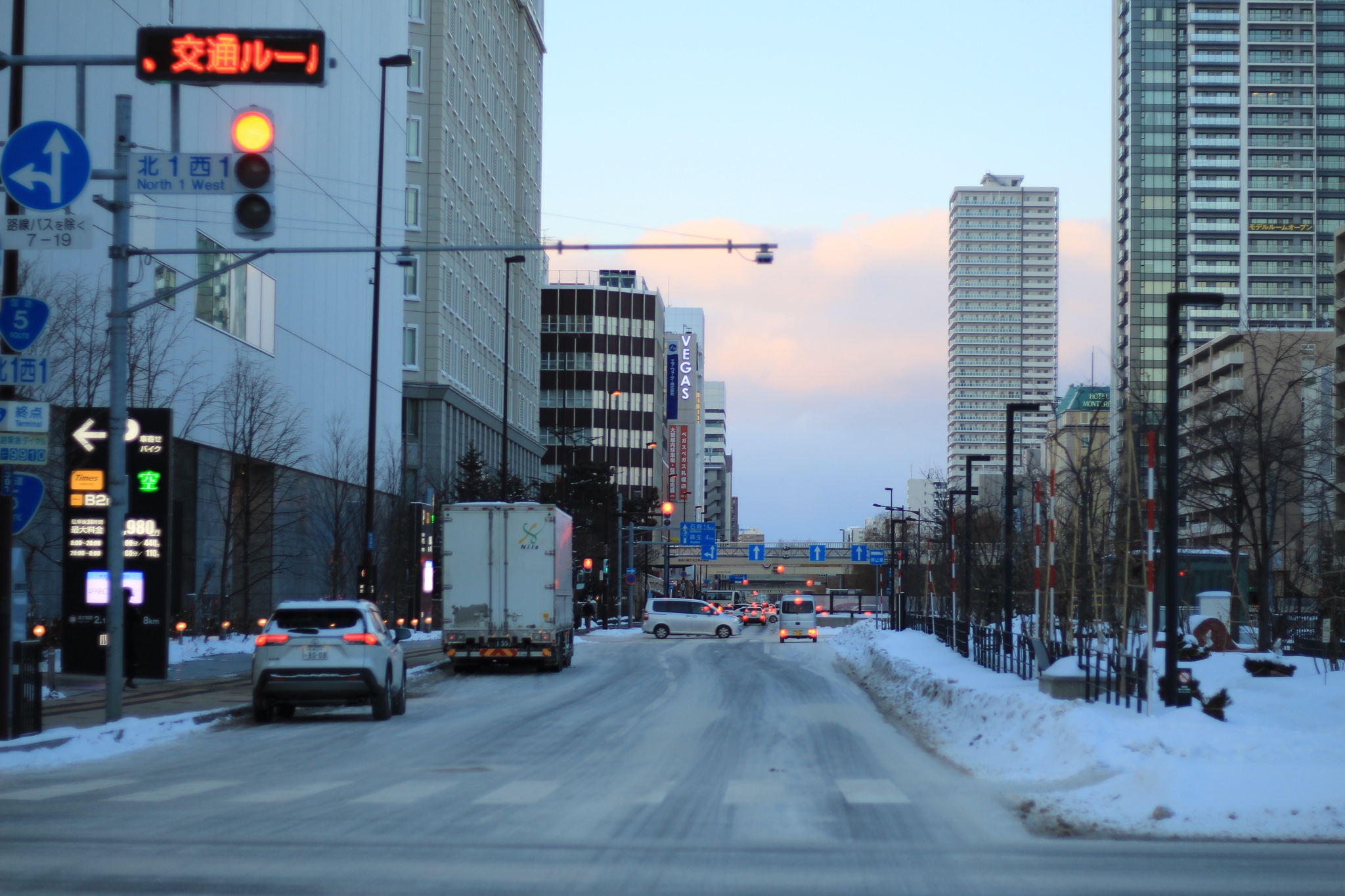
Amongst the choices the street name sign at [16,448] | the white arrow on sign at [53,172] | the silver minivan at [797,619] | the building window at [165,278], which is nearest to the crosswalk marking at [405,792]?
the street name sign at [16,448]

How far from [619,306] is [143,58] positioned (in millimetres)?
133227

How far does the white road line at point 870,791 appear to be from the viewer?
1293 cm

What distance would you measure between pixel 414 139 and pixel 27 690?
6214cm

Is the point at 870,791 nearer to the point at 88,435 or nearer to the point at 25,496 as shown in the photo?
the point at 25,496

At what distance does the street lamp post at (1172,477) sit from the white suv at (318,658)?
421 inches

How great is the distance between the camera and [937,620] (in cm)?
4819

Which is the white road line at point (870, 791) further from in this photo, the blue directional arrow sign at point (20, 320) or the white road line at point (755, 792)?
the blue directional arrow sign at point (20, 320)

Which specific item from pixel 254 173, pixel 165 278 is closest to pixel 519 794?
pixel 254 173

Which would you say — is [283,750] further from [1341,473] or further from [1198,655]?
[1341,473]

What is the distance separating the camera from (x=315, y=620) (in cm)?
2128

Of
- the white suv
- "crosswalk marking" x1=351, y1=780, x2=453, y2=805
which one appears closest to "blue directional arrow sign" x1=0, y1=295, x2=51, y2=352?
the white suv

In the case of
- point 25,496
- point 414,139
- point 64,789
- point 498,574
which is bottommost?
point 64,789

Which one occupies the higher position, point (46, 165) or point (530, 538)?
point (46, 165)

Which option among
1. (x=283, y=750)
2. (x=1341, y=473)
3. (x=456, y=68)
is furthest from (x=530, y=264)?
(x=283, y=750)
